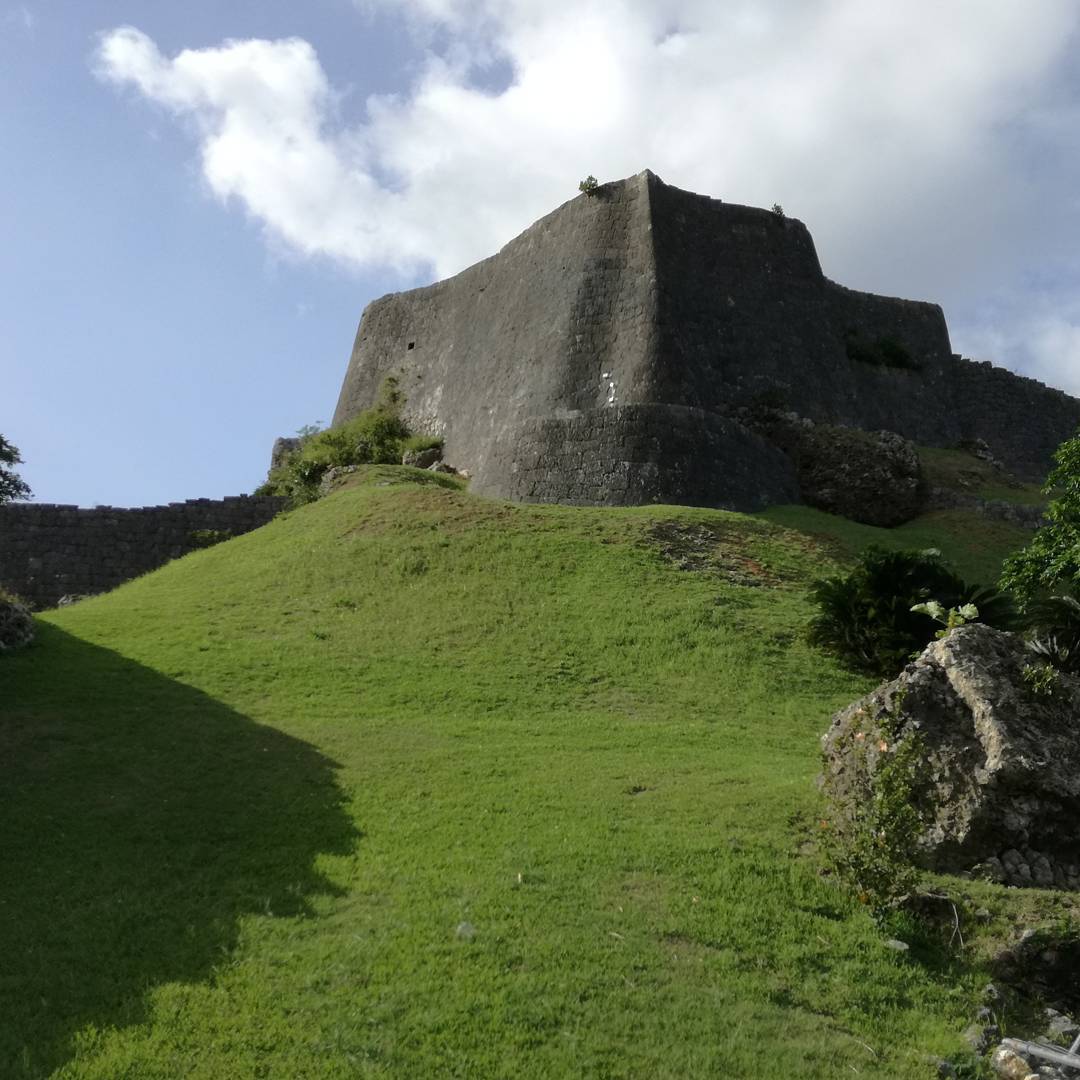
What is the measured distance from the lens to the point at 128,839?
8.59 meters

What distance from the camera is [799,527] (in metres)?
21.3

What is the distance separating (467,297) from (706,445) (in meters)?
13.3

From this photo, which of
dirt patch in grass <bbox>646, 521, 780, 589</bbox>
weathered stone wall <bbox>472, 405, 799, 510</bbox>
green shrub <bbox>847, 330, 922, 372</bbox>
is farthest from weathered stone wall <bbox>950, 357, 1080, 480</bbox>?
dirt patch in grass <bbox>646, 521, 780, 589</bbox>

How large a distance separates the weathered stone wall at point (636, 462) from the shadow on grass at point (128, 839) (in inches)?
434

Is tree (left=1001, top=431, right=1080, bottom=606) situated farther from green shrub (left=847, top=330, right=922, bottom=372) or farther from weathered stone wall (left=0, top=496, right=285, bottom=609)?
green shrub (left=847, top=330, right=922, bottom=372)

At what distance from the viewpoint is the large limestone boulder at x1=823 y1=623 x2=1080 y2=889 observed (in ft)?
25.8

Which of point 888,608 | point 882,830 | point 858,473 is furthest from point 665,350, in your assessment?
point 882,830

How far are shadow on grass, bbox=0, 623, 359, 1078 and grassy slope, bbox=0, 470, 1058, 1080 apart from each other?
0.11ft

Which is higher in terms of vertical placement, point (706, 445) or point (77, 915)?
point (706, 445)

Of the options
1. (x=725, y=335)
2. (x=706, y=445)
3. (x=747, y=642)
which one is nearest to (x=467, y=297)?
(x=725, y=335)

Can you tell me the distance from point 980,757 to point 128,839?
6171 mm

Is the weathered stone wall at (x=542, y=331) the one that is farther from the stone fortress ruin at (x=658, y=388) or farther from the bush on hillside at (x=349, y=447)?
the bush on hillside at (x=349, y=447)

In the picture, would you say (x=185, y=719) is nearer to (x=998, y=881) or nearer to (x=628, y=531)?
(x=998, y=881)

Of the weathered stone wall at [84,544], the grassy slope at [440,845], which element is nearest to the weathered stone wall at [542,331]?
the weathered stone wall at [84,544]
